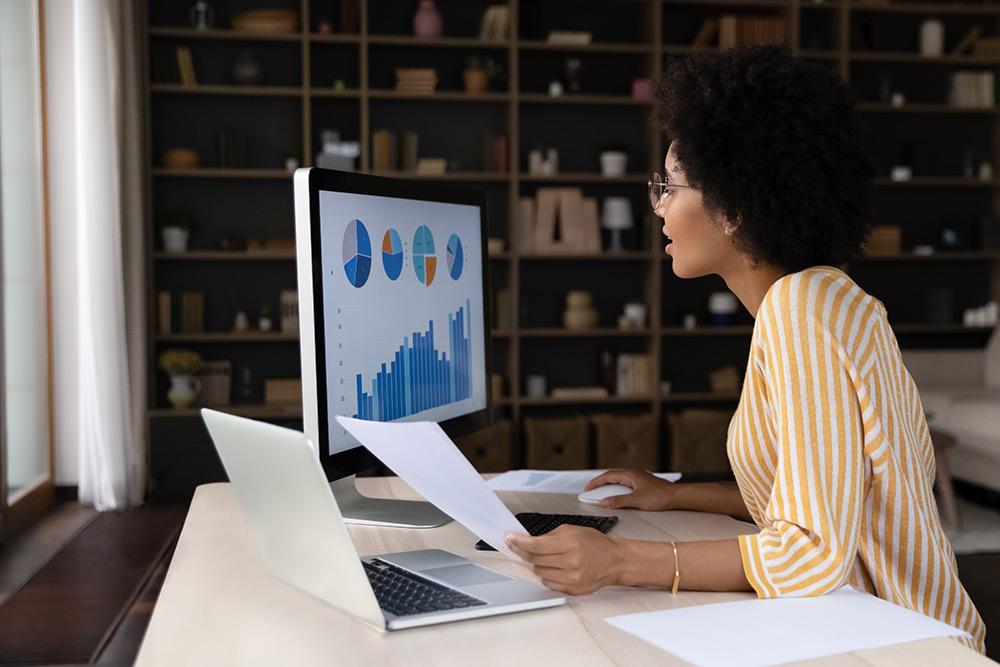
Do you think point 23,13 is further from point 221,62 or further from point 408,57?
point 408,57

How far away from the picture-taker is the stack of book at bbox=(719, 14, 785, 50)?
213 inches

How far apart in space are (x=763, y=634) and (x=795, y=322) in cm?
34

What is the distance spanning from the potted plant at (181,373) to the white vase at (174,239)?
0.51 metres

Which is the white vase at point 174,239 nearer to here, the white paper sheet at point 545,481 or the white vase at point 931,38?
the white paper sheet at point 545,481

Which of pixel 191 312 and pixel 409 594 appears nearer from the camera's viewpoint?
pixel 409 594

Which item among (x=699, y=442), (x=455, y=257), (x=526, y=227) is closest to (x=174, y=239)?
(x=526, y=227)

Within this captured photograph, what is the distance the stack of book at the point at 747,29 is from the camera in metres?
5.42

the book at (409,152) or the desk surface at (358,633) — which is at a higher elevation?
the book at (409,152)

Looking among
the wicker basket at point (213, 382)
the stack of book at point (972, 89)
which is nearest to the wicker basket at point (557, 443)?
the wicker basket at point (213, 382)

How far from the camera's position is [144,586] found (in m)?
3.21

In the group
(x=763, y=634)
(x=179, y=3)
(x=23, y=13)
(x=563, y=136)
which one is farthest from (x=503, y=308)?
(x=763, y=634)

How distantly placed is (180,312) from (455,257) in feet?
12.3

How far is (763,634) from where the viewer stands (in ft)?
3.12

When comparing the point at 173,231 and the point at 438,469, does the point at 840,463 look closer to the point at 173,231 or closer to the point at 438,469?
the point at 438,469
